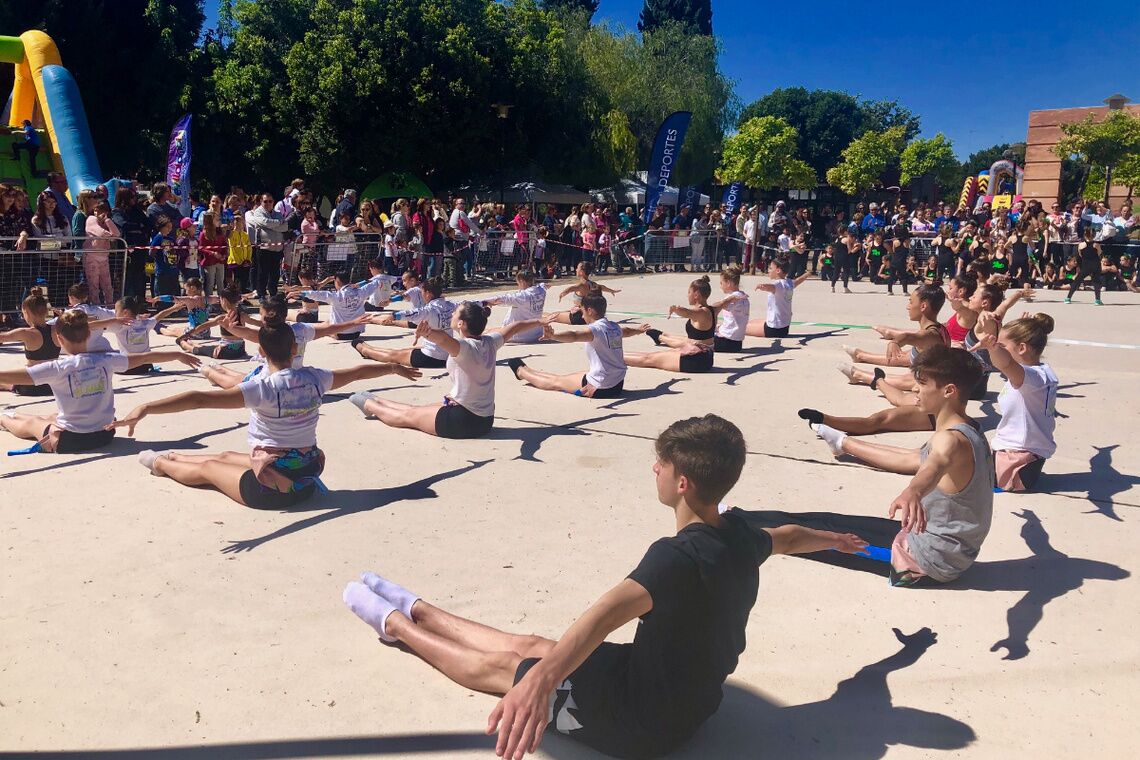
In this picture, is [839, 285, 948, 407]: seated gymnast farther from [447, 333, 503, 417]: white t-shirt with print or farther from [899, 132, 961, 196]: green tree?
[899, 132, 961, 196]: green tree

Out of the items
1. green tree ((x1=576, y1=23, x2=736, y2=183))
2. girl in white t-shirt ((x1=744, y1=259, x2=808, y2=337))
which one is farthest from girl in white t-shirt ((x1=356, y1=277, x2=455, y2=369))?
green tree ((x1=576, y1=23, x2=736, y2=183))

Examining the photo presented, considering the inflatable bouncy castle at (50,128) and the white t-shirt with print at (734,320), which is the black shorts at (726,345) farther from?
the inflatable bouncy castle at (50,128)

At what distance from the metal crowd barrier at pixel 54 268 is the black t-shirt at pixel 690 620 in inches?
478

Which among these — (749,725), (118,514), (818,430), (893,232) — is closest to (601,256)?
(893,232)

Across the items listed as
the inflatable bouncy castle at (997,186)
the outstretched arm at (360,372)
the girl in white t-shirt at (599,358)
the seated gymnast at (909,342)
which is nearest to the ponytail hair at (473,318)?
the outstretched arm at (360,372)

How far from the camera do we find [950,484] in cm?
436

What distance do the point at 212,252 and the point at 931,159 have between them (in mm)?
62580

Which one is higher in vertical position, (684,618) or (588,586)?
(684,618)

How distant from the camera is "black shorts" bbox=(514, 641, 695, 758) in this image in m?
3.02

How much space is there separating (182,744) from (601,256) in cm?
2120

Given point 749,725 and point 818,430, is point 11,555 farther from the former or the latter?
point 818,430

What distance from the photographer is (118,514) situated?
5.44m

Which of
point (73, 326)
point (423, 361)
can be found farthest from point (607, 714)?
point (423, 361)

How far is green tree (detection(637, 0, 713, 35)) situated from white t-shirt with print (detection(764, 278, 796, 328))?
2410 inches
